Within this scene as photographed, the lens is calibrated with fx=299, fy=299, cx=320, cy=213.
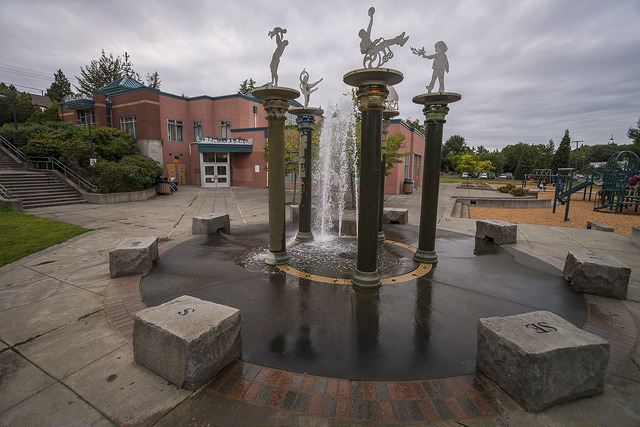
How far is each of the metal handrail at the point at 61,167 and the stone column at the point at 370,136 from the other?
19.1 meters

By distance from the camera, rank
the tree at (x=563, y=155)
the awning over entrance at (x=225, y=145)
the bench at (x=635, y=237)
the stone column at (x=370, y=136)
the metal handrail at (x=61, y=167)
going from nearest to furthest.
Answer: the stone column at (x=370, y=136), the bench at (x=635, y=237), the metal handrail at (x=61, y=167), the awning over entrance at (x=225, y=145), the tree at (x=563, y=155)

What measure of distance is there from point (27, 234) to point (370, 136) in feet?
34.0

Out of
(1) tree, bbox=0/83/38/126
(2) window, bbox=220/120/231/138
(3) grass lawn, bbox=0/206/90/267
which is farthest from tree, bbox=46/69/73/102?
(3) grass lawn, bbox=0/206/90/267

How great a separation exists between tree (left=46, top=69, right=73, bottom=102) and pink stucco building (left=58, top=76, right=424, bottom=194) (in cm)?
3297

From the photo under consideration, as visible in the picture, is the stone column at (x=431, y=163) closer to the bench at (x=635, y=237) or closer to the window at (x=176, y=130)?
the bench at (x=635, y=237)

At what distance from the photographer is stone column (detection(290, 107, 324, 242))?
294 inches

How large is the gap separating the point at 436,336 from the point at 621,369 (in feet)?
5.92

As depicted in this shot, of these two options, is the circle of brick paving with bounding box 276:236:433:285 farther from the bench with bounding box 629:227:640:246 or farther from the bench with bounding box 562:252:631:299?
the bench with bounding box 629:227:640:246

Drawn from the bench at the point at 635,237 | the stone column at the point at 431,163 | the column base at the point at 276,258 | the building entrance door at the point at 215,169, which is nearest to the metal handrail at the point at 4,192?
the building entrance door at the point at 215,169

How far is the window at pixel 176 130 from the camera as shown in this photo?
31.1 meters

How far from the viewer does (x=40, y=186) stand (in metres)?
17.5

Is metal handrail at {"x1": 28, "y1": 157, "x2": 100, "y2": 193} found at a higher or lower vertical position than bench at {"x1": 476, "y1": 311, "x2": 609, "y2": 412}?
higher

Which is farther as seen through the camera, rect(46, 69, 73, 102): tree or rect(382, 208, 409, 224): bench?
rect(46, 69, 73, 102): tree

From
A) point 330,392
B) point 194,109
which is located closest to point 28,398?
point 330,392
